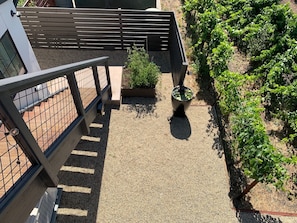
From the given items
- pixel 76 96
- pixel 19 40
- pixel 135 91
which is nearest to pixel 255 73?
pixel 135 91

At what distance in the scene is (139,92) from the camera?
7797mm

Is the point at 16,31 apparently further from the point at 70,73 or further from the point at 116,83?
the point at 70,73

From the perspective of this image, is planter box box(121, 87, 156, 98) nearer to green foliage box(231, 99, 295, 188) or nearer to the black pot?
the black pot

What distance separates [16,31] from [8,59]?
30.5 inches

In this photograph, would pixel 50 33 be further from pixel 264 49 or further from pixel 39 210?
pixel 264 49

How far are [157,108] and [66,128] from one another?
399cm

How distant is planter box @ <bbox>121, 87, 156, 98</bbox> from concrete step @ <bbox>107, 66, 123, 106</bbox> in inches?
8.8

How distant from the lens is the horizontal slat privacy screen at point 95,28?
8383 mm

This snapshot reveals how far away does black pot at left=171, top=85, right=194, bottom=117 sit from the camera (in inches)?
274

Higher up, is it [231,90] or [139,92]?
[231,90]

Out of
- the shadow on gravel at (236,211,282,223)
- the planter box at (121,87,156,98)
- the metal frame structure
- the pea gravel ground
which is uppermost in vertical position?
the metal frame structure

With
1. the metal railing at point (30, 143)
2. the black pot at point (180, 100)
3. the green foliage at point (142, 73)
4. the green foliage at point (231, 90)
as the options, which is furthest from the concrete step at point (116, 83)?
the green foliage at point (231, 90)

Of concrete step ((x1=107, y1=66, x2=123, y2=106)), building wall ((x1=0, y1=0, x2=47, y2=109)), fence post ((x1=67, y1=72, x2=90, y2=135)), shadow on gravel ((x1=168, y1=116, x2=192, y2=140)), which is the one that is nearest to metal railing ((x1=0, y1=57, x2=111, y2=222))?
fence post ((x1=67, y1=72, x2=90, y2=135))

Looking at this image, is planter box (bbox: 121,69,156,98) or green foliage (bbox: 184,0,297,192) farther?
planter box (bbox: 121,69,156,98)
